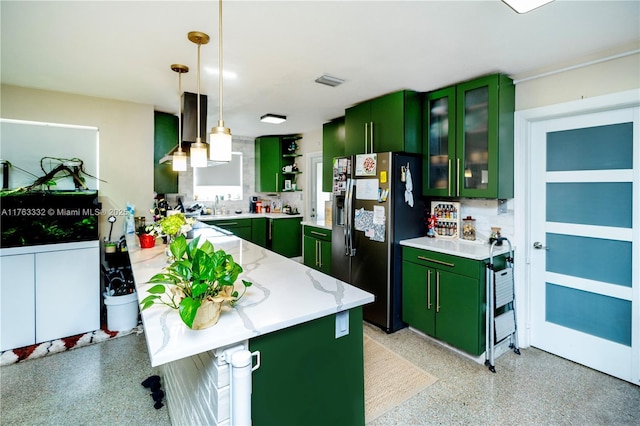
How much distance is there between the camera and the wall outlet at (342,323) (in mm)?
1572

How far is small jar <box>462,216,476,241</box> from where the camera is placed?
10.4ft

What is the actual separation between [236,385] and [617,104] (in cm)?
310

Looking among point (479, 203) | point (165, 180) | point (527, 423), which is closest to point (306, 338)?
point (527, 423)

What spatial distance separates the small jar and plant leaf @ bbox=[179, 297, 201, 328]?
2.81 meters

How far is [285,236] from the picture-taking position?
5637 millimetres

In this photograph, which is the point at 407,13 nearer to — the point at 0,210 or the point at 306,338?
the point at 306,338

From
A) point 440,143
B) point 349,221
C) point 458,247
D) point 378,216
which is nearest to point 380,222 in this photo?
point 378,216

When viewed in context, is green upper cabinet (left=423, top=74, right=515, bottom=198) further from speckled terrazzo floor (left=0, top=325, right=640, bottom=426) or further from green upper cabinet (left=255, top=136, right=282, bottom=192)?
green upper cabinet (left=255, top=136, right=282, bottom=192)

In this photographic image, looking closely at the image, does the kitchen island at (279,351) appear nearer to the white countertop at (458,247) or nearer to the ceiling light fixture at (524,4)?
the white countertop at (458,247)

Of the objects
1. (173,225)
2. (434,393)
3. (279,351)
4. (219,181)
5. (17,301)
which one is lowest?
(434,393)

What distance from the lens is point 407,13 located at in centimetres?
187

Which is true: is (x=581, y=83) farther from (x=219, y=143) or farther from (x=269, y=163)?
(x=269, y=163)

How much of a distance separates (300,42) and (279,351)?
199 centimetres

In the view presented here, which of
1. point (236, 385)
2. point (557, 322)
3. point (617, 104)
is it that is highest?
point (617, 104)
